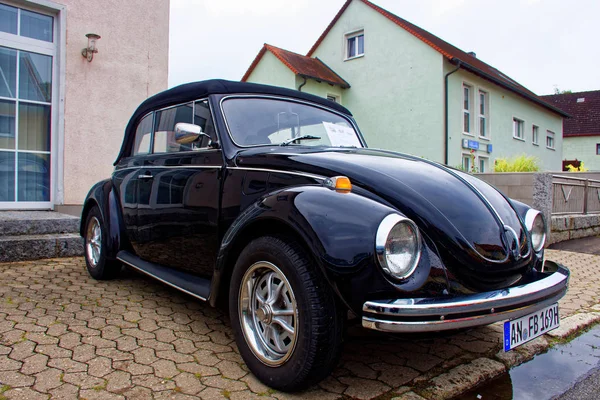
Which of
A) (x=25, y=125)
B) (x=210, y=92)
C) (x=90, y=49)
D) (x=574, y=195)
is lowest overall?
(x=574, y=195)

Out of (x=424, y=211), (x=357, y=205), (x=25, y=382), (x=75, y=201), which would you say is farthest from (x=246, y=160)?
(x=75, y=201)

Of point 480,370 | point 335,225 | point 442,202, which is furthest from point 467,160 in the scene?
point 335,225

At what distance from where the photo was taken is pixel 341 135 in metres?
3.62

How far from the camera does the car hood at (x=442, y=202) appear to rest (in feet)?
7.06

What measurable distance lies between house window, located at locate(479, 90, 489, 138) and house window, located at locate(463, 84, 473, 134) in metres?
0.93

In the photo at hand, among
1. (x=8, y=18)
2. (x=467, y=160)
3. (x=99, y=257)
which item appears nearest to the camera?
(x=99, y=257)

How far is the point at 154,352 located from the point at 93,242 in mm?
2326

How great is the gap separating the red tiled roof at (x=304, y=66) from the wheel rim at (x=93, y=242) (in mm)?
14247

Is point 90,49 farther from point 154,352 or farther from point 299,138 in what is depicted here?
point 154,352

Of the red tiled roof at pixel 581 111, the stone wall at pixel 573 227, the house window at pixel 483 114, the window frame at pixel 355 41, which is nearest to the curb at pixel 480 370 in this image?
the stone wall at pixel 573 227

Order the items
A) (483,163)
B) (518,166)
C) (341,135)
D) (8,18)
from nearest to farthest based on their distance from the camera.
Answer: (341,135)
(8,18)
(518,166)
(483,163)

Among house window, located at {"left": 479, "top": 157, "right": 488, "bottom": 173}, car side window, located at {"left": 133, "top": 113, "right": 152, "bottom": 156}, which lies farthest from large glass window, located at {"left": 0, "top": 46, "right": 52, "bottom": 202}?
house window, located at {"left": 479, "top": 157, "right": 488, "bottom": 173}

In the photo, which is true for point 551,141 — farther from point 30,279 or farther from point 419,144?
point 30,279

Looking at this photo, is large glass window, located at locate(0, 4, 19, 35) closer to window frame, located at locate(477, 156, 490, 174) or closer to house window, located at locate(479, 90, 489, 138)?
window frame, located at locate(477, 156, 490, 174)
